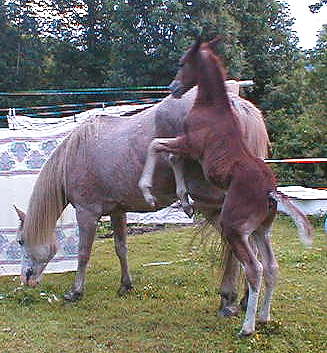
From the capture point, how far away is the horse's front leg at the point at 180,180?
4.47 m

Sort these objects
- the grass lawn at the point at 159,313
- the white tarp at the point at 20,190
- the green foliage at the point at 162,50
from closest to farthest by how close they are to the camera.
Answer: the grass lawn at the point at 159,313, the white tarp at the point at 20,190, the green foliage at the point at 162,50

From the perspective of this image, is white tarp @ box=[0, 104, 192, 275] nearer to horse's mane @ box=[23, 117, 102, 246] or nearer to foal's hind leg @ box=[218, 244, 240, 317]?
horse's mane @ box=[23, 117, 102, 246]

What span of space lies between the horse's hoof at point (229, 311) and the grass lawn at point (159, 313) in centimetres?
8

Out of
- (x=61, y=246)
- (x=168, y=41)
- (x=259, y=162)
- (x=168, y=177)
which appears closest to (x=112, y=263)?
(x=61, y=246)

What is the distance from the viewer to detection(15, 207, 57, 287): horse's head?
5.80m

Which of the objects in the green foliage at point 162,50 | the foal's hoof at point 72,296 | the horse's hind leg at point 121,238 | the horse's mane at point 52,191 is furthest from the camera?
the green foliage at point 162,50

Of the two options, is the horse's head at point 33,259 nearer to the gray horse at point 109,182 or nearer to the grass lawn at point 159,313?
the gray horse at point 109,182

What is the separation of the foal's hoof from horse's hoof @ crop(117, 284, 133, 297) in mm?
393

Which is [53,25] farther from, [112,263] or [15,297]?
[15,297]

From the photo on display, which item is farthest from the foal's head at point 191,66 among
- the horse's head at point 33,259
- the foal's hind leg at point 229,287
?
the horse's head at point 33,259

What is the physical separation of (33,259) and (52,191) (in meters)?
0.66

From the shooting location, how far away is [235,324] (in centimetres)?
468

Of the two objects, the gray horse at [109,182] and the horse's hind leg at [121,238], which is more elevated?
the gray horse at [109,182]

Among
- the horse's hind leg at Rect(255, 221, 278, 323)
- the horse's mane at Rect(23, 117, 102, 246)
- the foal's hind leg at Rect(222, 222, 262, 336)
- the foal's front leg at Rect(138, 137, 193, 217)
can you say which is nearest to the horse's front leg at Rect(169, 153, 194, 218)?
the foal's front leg at Rect(138, 137, 193, 217)
